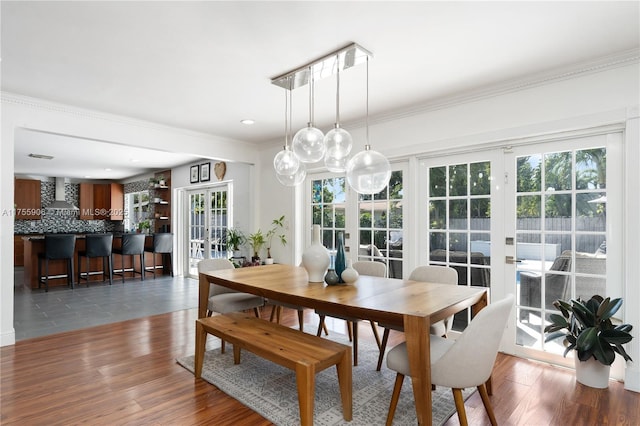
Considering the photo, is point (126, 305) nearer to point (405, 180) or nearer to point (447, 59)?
point (405, 180)

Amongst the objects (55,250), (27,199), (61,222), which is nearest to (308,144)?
(55,250)

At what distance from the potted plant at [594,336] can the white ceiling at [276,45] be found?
5.93 feet

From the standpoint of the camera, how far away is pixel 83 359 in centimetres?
302

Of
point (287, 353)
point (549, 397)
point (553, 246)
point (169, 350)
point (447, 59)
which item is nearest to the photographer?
point (287, 353)

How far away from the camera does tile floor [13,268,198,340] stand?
159 inches

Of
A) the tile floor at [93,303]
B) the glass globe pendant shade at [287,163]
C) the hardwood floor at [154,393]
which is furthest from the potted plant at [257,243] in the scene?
the glass globe pendant shade at [287,163]

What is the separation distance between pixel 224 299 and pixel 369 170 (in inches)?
71.4

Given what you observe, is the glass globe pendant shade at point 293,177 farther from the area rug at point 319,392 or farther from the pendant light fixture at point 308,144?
the area rug at point 319,392

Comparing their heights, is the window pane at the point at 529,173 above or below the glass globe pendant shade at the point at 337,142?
below

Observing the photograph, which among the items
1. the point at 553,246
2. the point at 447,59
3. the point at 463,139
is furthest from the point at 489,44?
the point at 553,246

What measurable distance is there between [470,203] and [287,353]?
2327 millimetres

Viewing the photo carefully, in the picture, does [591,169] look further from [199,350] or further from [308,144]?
[199,350]

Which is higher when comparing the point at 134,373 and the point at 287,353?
the point at 287,353

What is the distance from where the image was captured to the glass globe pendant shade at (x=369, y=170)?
239 cm
